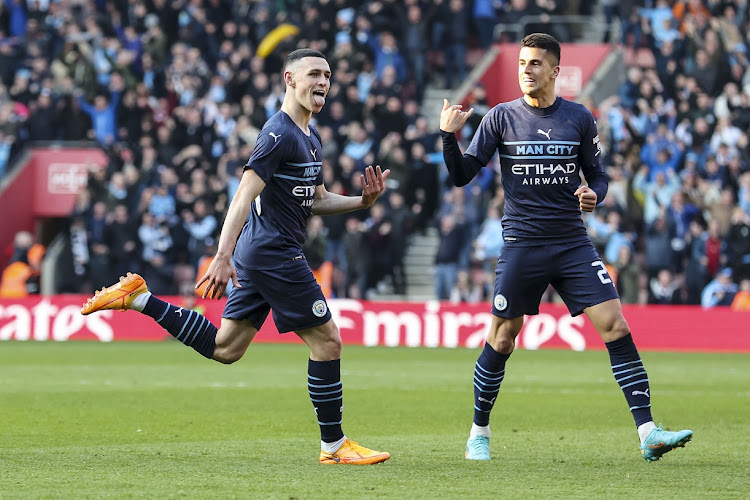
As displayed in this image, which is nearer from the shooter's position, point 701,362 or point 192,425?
point 192,425

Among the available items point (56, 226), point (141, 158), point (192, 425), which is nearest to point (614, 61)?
point (141, 158)

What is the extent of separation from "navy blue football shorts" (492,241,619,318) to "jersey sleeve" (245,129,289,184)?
1.60m

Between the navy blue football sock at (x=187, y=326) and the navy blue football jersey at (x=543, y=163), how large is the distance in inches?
75.3

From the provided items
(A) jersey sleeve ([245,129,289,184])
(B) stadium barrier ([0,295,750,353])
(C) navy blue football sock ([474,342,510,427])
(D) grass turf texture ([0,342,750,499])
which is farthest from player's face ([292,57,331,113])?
(B) stadium barrier ([0,295,750,353])

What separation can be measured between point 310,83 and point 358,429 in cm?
321

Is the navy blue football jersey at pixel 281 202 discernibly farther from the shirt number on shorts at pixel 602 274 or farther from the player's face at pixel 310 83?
the shirt number on shorts at pixel 602 274

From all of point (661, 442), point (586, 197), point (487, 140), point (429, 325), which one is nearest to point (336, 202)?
point (487, 140)

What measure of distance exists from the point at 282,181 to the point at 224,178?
15.6 metres

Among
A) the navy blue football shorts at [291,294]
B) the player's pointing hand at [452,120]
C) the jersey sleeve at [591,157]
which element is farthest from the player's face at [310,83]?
the jersey sleeve at [591,157]

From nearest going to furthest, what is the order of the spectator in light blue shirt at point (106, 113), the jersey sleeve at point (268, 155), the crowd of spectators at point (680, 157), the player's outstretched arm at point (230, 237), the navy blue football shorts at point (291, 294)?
the player's outstretched arm at point (230, 237) → the jersey sleeve at point (268, 155) → the navy blue football shorts at point (291, 294) → the crowd of spectators at point (680, 157) → the spectator in light blue shirt at point (106, 113)

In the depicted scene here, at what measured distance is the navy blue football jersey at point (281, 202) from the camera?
25.7ft

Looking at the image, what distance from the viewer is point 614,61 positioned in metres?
26.0

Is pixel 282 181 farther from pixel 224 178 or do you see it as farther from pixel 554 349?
pixel 224 178

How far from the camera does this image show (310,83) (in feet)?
26.1
